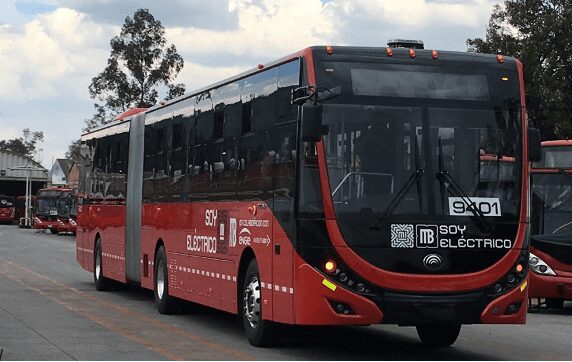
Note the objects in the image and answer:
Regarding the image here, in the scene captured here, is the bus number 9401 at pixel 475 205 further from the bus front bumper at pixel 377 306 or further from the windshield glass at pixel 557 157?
the windshield glass at pixel 557 157

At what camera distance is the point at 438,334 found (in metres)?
15.0

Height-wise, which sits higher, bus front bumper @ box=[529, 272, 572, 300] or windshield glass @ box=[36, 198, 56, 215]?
windshield glass @ box=[36, 198, 56, 215]

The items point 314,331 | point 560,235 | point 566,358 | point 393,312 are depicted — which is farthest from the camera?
point 560,235

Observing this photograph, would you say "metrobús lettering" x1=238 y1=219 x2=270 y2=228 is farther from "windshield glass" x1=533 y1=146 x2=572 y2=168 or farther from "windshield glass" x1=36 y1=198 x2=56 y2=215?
"windshield glass" x1=36 y1=198 x2=56 y2=215

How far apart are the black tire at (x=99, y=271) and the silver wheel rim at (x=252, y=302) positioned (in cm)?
1019

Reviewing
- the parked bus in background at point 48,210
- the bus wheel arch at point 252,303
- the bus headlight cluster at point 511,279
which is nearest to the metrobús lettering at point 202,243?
the bus wheel arch at point 252,303

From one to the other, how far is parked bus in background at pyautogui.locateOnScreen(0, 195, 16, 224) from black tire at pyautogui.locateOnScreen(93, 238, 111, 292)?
83.3m

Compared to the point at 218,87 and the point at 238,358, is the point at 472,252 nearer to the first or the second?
the point at 238,358

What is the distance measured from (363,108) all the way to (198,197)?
4.88m

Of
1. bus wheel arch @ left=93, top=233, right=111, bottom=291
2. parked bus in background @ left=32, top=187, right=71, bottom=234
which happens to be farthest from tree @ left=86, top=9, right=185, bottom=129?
bus wheel arch @ left=93, top=233, right=111, bottom=291

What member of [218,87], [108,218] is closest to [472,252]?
[218,87]

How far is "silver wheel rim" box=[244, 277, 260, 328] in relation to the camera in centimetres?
1426

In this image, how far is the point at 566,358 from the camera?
551 inches

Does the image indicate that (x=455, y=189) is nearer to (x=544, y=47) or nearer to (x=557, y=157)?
(x=557, y=157)
